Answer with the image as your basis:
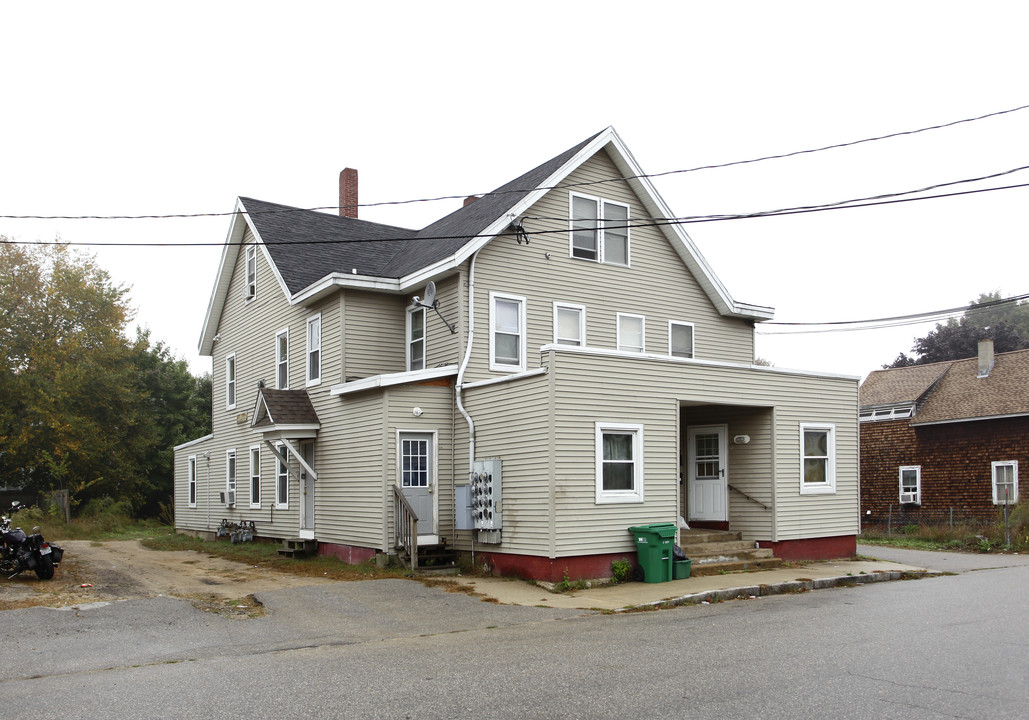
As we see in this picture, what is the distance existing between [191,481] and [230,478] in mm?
4186

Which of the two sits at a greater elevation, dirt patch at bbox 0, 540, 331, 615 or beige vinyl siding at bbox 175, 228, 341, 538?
beige vinyl siding at bbox 175, 228, 341, 538

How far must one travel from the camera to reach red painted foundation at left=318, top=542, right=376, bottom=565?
701 inches

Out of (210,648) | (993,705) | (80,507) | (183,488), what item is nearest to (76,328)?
(80,507)

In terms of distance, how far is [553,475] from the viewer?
14758 millimetres

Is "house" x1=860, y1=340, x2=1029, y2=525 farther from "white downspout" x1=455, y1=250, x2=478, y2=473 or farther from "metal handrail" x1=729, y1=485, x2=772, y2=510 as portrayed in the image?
"white downspout" x1=455, y1=250, x2=478, y2=473

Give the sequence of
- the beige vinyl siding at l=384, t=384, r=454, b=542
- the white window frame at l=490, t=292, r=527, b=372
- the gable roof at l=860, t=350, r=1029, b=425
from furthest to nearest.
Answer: the gable roof at l=860, t=350, r=1029, b=425
the white window frame at l=490, t=292, r=527, b=372
the beige vinyl siding at l=384, t=384, r=454, b=542

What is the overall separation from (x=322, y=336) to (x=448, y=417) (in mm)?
4457

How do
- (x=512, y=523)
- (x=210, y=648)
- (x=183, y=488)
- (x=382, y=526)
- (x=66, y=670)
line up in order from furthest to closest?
(x=183, y=488) < (x=382, y=526) < (x=512, y=523) < (x=210, y=648) < (x=66, y=670)

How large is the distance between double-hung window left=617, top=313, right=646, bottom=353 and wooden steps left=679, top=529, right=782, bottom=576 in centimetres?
486

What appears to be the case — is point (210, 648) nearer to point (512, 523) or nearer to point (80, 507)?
point (512, 523)

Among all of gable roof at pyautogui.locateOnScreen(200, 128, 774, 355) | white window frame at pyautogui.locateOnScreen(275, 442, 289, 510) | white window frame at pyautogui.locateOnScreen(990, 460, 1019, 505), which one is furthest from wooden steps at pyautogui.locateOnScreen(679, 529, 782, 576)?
white window frame at pyautogui.locateOnScreen(990, 460, 1019, 505)

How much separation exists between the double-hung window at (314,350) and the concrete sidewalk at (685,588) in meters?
7.08

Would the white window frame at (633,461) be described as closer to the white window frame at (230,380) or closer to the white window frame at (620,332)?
the white window frame at (620,332)

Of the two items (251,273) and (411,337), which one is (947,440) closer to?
(411,337)
